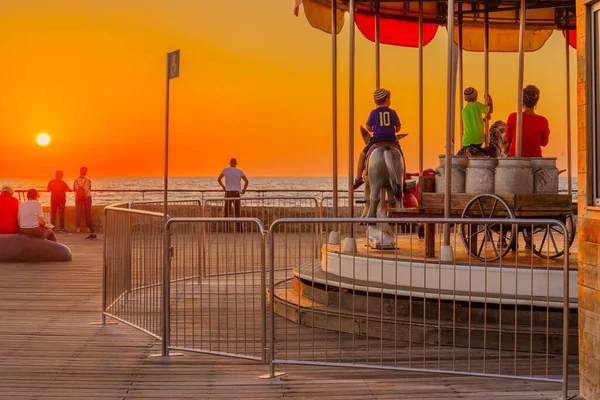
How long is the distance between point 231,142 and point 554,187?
4290 centimetres

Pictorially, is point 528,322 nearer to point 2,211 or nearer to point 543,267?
point 543,267

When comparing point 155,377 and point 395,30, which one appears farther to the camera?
point 395,30

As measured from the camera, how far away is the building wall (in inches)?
236

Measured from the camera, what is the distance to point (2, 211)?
49.9ft

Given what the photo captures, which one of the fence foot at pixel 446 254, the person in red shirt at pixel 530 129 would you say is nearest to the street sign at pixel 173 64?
the fence foot at pixel 446 254

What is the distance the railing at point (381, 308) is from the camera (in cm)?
714

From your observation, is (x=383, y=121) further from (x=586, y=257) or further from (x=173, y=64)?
(x=586, y=257)

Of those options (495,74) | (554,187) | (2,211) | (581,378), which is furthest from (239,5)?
(581,378)

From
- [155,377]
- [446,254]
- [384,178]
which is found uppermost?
[384,178]

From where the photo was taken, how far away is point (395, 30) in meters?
13.7

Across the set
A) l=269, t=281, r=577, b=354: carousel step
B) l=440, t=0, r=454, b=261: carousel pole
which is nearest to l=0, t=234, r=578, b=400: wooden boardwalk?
l=269, t=281, r=577, b=354: carousel step

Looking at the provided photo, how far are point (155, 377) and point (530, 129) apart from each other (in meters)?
5.27

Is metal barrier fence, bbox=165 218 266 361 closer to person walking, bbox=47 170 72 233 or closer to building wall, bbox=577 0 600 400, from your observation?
building wall, bbox=577 0 600 400

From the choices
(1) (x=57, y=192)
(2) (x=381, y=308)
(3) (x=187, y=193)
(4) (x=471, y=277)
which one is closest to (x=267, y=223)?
(1) (x=57, y=192)
